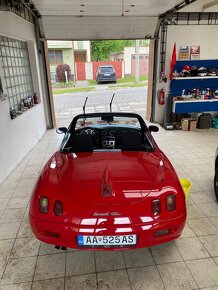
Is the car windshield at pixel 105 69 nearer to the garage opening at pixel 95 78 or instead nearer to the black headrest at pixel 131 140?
the garage opening at pixel 95 78

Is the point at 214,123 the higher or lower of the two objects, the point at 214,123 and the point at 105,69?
the lower

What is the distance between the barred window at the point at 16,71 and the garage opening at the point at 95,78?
2105mm

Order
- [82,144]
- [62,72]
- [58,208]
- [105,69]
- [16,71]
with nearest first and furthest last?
[58,208], [82,144], [16,71], [105,69], [62,72]

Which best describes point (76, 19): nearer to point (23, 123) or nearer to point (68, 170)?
point (23, 123)

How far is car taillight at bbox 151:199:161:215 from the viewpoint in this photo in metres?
1.76

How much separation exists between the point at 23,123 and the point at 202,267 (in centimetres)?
417

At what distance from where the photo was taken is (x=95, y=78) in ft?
66.3

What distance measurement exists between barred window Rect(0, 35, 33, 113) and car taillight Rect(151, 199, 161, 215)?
12.5ft

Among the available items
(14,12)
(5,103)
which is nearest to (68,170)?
(5,103)

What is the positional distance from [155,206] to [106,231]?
0.42 metres

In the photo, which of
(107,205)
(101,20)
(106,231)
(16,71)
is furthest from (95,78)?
(106,231)

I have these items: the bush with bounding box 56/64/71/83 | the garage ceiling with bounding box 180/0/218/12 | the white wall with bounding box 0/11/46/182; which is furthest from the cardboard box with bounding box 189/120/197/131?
the bush with bounding box 56/64/71/83

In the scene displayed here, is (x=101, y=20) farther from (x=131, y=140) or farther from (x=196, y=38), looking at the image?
(x=131, y=140)

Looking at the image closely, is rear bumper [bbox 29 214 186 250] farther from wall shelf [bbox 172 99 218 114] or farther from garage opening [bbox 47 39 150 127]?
garage opening [bbox 47 39 150 127]
